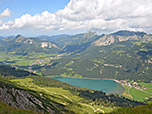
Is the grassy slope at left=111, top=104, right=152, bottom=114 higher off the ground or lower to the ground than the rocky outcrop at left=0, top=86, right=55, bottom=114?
higher

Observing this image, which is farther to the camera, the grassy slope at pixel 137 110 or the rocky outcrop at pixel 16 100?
the rocky outcrop at pixel 16 100

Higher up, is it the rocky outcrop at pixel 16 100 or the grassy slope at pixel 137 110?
the grassy slope at pixel 137 110

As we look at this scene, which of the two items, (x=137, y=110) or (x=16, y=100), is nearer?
(x=137, y=110)

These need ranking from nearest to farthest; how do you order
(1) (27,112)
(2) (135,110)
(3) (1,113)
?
(2) (135,110), (3) (1,113), (1) (27,112)

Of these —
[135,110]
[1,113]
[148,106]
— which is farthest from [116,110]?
[1,113]

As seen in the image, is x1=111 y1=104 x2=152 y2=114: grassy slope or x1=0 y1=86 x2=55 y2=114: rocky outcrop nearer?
x1=111 y1=104 x2=152 y2=114: grassy slope

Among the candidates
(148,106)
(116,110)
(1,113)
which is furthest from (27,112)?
(148,106)

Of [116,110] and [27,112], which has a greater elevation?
[116,110]

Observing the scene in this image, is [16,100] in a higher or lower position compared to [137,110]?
lower

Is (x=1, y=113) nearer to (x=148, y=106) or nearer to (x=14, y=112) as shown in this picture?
(x=14, y=112)

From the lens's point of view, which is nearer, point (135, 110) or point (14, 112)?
point (135, 110)

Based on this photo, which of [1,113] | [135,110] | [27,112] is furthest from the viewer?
[27,112]
